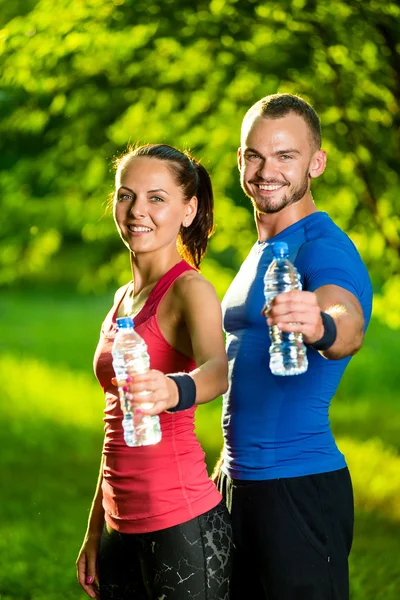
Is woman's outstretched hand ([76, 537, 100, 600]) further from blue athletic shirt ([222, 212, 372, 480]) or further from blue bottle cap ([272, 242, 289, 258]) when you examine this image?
blue bottle cap ([272, 242, 289, 258])

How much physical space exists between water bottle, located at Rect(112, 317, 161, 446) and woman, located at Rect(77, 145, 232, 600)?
0.16 ft

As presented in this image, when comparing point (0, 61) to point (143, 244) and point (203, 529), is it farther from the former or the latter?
point (203, 529)

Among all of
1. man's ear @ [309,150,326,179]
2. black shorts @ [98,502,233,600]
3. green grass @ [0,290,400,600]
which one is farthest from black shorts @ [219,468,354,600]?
green grass @ [0,290,400,600]

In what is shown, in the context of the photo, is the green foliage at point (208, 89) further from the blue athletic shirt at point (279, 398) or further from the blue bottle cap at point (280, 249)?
the blue bottle cap at point (280, 249)

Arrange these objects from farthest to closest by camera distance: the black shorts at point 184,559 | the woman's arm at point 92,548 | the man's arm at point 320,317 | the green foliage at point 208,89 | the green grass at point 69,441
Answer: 1. the green grass at point 69,441
2. the green foliage at point 208,89
3. the woman's arm at point 92,548
4. the black shorts at point 184,559
5. the man's arm at point 320,317

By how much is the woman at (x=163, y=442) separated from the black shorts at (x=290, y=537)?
181 mm

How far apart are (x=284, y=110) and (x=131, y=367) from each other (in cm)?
94

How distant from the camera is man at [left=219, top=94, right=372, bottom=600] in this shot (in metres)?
2.44

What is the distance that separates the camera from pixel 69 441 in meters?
9.41

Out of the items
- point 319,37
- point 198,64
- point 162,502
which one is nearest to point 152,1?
point 198,64

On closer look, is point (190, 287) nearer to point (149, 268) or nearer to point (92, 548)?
point (149, 268)

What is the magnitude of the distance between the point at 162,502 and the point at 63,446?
287 inches

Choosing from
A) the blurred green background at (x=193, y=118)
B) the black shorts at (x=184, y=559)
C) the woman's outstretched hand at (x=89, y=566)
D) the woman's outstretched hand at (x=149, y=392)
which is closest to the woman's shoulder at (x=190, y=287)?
the woman's outstretched hand at (x=149, y=392)

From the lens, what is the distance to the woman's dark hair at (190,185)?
96.1 inches
